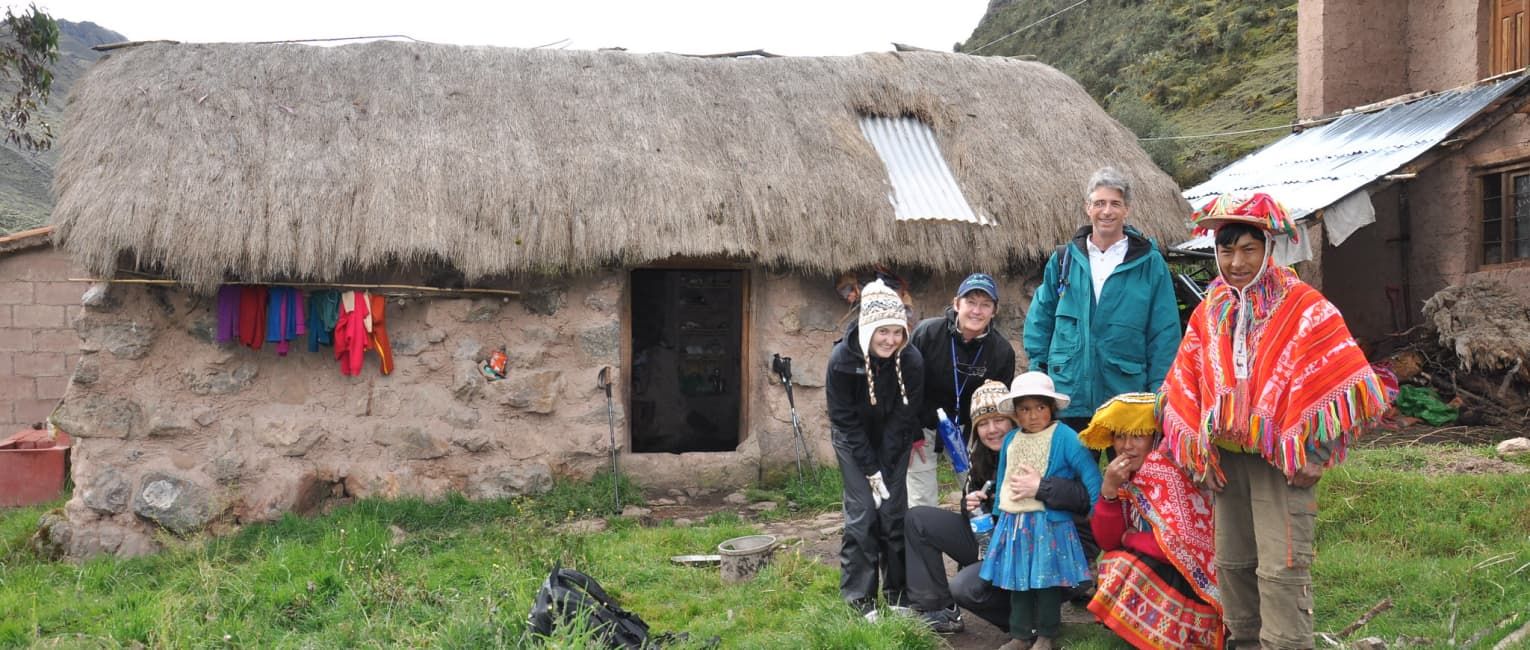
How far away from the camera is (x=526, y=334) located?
6.60m

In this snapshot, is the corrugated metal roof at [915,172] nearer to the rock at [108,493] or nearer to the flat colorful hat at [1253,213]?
the flat colorful hat at [1253,213]

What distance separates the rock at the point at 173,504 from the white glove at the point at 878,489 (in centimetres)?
445

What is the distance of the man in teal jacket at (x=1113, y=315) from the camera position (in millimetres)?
3766

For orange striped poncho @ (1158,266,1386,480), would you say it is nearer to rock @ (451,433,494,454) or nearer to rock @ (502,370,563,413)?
rock @ (502,370,563,413)

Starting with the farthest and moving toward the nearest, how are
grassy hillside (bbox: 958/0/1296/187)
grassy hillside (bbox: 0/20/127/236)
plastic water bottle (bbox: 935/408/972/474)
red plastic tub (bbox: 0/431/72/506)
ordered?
grassy hillside (bbox: 958/0/1296/187) → grassy hillside (bbox: 0/20/127/236) → red plastic tub (bbox: 0/431/72/506) → plastic water bottle (bbox: 935/408/972/474)

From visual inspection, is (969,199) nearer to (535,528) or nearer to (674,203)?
(674,203)

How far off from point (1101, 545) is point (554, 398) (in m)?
4.01

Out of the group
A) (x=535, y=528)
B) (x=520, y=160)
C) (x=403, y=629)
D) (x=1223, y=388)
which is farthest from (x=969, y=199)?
(x=403, y=629)

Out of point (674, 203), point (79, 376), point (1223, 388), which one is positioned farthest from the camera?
point (674, 203)

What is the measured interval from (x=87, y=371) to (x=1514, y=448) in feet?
27.6

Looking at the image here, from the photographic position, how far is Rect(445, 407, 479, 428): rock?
649 cm

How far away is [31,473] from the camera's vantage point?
7.31 m

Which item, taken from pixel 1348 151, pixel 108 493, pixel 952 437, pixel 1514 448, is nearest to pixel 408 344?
pixel 108 493

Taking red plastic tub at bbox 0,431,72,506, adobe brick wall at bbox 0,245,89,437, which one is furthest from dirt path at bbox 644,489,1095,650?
adobe brick wall at bbox 0,245,89,437
